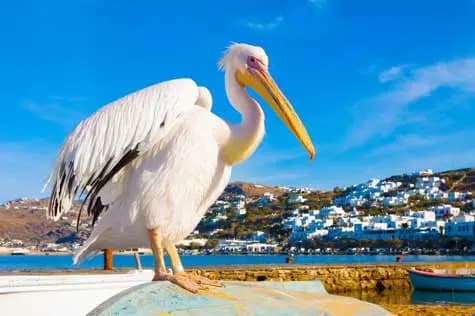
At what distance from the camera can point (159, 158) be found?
14.4ft

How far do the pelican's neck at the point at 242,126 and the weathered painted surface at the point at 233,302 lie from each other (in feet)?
3.24

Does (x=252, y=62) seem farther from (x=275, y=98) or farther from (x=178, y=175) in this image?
(x=178, y=175)

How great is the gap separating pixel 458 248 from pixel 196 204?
110758mm

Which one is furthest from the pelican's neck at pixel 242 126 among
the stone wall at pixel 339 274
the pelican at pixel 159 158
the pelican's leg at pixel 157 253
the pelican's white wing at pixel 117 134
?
the stone wall at pixel 339 274

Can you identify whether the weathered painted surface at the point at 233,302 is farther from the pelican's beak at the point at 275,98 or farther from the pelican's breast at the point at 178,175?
the pelican's beak at the point at 275,98

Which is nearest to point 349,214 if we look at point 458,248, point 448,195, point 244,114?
point 448,195

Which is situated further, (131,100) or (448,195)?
(448,195)

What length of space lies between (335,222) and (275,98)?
136419 mm

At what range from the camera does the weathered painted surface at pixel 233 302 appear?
9.91 feet

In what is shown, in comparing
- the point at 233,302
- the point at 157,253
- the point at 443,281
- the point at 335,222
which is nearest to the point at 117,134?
the point at 157,253

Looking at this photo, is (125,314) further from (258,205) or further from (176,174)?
(258,205)

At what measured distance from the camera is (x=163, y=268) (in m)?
4.17

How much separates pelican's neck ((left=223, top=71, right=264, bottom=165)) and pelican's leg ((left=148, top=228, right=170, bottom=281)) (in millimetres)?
761

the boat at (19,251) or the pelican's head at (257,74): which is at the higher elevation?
the boat at (19,251)
